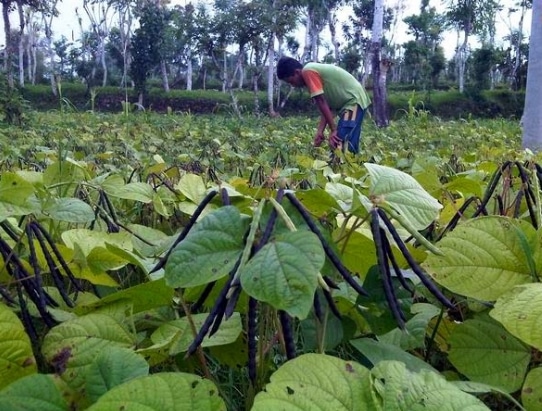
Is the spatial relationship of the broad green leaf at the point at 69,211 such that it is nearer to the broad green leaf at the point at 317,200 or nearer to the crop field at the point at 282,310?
the crop field at the point at 282,310

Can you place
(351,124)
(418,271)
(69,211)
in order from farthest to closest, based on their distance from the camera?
(351,124), (69,211), (418,271)

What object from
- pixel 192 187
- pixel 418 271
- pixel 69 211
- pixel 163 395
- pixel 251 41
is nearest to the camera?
pixel 163 395

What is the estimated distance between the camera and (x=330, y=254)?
413 mm

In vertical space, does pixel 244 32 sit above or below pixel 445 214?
above

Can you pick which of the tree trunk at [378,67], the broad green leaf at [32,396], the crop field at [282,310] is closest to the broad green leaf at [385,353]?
the crop field at [282,310]

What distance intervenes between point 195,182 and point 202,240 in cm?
45

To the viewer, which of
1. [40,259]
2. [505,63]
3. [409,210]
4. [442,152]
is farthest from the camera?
[505,63]

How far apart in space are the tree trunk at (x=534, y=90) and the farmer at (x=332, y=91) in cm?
112

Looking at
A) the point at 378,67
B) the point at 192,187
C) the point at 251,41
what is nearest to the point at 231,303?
the point at 192,187

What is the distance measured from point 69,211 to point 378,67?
12.1m

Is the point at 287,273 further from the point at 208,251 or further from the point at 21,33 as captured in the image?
the point at 21,33

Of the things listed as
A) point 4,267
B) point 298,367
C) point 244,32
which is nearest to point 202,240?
point 298,367

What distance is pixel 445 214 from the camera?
878 mm

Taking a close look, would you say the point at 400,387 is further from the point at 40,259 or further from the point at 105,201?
the point at 105,201
